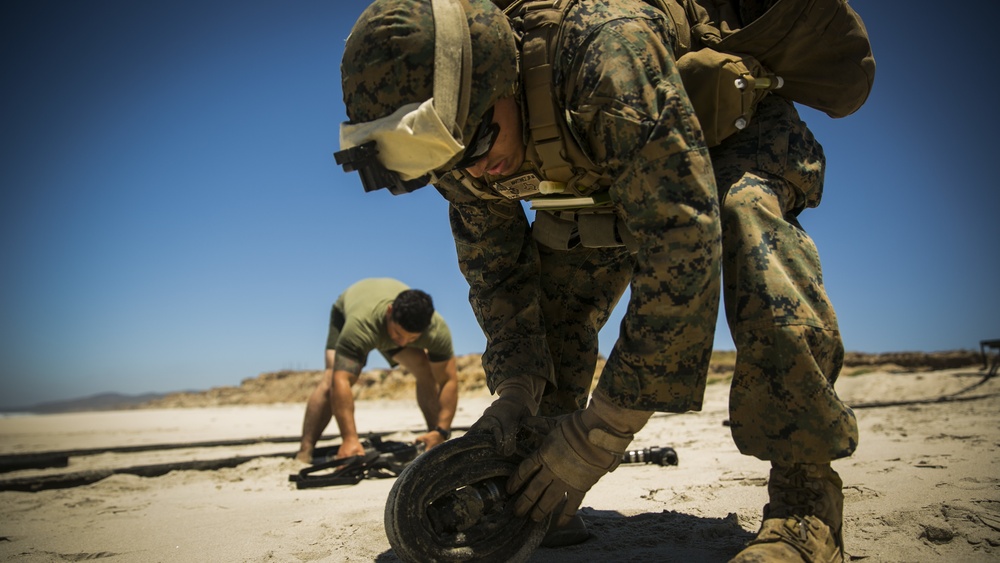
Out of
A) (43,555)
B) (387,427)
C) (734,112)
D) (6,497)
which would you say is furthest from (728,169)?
(387,427)

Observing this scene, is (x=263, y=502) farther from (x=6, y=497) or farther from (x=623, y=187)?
(x=623, y=187)

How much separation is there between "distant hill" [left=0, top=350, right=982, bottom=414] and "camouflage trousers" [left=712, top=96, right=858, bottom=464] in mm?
12214

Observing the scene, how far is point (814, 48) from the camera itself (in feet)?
6.97

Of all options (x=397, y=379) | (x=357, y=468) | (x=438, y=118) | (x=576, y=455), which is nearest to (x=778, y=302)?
(x=576, y=455)

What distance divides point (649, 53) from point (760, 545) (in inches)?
51.4

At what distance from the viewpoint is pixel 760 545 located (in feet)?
5.55

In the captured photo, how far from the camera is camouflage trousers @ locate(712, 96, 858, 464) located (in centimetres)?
171

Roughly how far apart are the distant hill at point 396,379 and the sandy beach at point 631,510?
10.0 m

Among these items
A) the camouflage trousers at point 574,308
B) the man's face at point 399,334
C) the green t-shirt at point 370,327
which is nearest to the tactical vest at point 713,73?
the camouflage trousers at point 574,308

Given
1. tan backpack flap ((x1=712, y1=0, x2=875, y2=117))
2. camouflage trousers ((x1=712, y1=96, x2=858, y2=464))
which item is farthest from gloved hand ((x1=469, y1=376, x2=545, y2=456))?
tan backpack flap ((x1=712, y1=0, x2=875, y2=117))

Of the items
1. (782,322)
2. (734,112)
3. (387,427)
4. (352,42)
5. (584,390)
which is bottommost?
(387,427)

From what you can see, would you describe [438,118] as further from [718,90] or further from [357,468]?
[357,468]

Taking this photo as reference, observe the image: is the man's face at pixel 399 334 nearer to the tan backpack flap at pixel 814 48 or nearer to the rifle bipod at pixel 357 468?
the rifle bipod at pixel 357 468

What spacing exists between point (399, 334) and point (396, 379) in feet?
44.2
